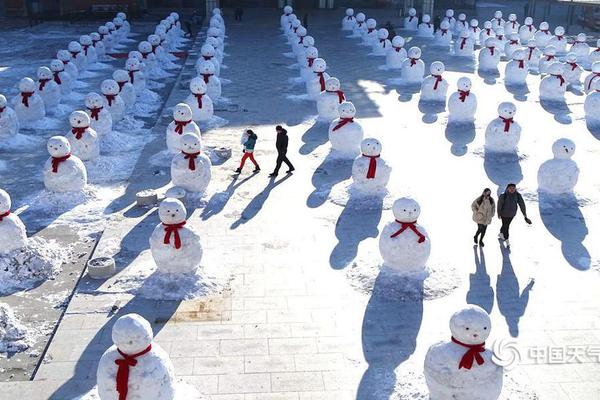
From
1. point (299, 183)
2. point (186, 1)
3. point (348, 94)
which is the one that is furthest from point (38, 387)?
point (186, 1)

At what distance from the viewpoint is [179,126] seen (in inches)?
584

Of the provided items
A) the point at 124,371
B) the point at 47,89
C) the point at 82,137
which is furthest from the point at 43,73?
the point at 124,371

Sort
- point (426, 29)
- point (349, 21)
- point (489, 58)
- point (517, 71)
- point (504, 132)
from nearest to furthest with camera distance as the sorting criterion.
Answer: point (504, 132) → point (517, 71) → point (489, 58) → point (426, 29) → point (349, 21)

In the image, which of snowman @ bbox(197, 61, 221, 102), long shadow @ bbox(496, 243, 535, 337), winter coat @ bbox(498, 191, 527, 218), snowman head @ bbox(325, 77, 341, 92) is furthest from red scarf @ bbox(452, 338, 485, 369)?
snowman @ bbox(197, 61, 221, 102)

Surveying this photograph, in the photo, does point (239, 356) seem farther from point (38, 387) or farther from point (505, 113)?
point (505, 113)

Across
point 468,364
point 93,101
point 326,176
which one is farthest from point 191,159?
point 468,364

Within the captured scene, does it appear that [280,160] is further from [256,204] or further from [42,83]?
[42,83]

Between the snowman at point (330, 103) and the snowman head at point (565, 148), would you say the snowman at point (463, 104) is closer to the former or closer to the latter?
the snowman at point (330, 103)

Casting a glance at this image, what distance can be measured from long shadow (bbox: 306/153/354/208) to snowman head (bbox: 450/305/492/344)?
6.10 m

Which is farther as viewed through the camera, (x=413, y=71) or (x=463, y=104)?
(x=413, y=71)

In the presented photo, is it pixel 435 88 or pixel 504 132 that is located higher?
pixel 504 132

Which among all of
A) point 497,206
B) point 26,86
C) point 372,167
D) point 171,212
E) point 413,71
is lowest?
point 413,71

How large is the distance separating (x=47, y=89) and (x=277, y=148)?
341 inches

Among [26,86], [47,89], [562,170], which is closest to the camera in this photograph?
[562,170]
